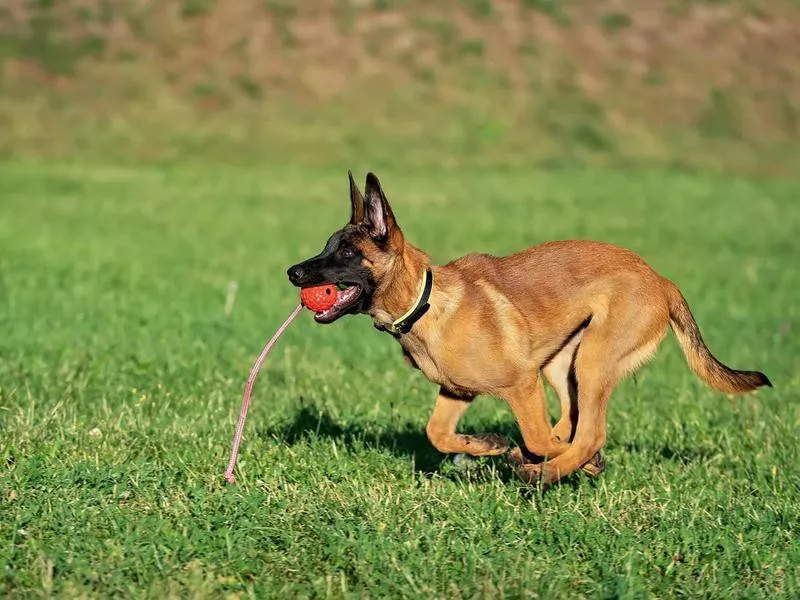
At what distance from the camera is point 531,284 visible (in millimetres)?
6402

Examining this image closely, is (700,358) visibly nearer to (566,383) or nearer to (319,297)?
(566,383)

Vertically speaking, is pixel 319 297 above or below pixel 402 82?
above

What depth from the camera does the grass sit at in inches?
195

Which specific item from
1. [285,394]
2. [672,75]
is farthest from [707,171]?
[285,394]

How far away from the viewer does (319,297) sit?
5891mm

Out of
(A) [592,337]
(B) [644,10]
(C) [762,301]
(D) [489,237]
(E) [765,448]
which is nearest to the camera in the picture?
(A) [592,337]

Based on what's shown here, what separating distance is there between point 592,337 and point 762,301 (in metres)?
7.79

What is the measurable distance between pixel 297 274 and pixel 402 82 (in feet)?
84.0

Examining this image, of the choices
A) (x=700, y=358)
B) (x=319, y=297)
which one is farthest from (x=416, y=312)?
(x=700, y=358)

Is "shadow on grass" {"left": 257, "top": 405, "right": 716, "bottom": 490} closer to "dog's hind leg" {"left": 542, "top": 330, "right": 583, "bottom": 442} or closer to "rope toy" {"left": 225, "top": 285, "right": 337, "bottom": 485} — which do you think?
"dog's hind leg" {"left": 542, "top": 330, "right": 583, "bottom": 442}

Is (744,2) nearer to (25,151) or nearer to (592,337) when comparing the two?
(25,151)

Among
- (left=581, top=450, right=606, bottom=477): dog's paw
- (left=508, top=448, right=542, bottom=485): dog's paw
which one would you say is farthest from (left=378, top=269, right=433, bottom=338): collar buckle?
(left=581, top=450, right=606, bottom=477): dog's paw

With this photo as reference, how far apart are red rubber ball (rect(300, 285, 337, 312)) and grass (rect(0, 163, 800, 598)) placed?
83 cm

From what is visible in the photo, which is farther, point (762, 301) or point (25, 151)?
point (25, 151)
